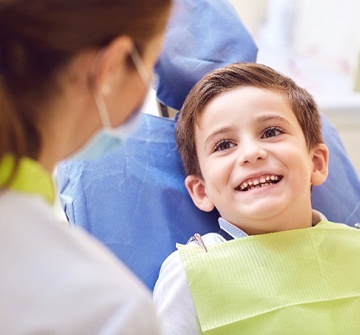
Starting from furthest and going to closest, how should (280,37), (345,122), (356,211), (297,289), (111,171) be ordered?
(280,37)
(345,122)
(356,211)
(111,171)
(297,289)

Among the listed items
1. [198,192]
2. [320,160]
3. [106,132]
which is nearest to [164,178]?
[198,192]

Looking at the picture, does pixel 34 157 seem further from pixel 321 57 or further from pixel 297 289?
pixel 321 57

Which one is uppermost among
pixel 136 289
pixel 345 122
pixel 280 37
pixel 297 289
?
pixel 136 289

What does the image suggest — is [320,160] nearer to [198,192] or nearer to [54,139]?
[198,192]

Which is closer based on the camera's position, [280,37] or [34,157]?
[34,157]

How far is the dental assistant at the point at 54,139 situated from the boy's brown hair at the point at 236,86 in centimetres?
63

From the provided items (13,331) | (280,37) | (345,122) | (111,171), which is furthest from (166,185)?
(280,37)

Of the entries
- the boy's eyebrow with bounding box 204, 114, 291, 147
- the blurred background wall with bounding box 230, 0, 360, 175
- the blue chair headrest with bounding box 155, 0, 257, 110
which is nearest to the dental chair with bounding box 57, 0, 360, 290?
the blue chair headrest with bounding box 155, 0, 257, 110

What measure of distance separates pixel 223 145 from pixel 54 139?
657mm

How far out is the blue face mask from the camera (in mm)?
847

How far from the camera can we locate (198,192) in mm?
1521

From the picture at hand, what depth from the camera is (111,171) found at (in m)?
1.56

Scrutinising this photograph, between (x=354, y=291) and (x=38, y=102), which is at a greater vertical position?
(x=38, y=102)

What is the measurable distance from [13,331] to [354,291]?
827mm
